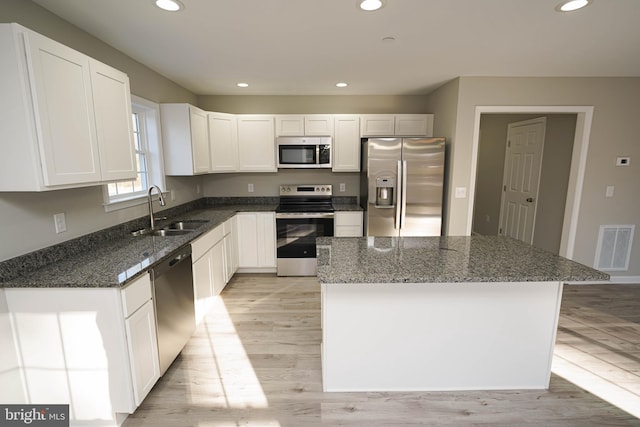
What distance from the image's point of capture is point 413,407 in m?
1.84

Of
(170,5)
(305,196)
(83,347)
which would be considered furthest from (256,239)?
(170,5)

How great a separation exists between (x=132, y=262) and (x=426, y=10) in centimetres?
244

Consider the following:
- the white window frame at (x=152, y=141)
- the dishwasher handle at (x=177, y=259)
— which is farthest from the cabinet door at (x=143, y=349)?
the white window frame at (x=152, y=141)

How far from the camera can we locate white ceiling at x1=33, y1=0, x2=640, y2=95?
6.04 ft

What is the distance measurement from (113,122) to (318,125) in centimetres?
256

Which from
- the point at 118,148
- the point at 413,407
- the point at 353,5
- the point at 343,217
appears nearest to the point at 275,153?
the point at 343,217

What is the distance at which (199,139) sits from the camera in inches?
139

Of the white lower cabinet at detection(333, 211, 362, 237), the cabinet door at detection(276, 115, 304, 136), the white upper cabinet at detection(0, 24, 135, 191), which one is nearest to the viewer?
the white upper cabinet at detection(0, 24, 135, 191)

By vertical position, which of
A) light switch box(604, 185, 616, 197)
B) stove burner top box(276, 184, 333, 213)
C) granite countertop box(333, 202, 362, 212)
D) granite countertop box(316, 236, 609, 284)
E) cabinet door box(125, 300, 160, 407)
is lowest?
cabinet door box(125, 300, 160, 407)

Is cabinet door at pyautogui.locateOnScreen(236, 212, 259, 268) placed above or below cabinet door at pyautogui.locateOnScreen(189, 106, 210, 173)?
below

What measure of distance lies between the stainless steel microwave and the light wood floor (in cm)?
199

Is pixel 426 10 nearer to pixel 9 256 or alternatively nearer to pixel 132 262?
pixel 132 262

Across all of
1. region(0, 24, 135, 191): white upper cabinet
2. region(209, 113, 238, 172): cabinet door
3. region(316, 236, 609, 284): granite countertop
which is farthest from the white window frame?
region(316, 236, 609, 284): granite countertop

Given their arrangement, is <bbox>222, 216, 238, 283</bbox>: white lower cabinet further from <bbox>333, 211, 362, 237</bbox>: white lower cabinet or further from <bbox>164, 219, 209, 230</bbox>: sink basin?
<bbox>333, 211, 362, 237</bbox>: white lower cabinet
